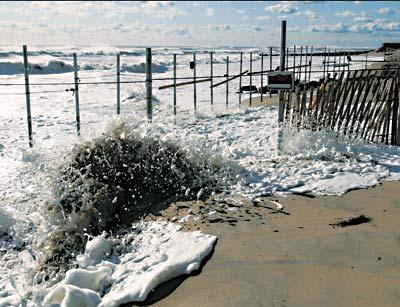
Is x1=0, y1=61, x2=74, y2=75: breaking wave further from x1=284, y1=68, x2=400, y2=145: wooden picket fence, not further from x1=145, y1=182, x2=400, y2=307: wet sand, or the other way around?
x1=145, y1=182, x2=400, y2=307: wet sand

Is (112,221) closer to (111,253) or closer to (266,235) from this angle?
(111,253)

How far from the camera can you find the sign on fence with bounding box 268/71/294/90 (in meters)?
6.00

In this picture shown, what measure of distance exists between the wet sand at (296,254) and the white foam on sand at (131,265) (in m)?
0.15

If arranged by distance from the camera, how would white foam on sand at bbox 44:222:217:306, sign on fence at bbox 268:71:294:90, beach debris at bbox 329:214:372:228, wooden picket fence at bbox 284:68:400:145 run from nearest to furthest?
white foam on sand at bbox 44:222:217:306 → beach debris at bbox 329:214:372:228 → sign on fence at bbox 268:71:294:90 → wooden picket fence at bbox 284:68:400:145

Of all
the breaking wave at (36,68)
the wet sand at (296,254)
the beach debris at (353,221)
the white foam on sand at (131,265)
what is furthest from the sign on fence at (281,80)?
the breaking wave at (36,68)

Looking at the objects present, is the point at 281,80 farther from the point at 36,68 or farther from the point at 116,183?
the point at 36,68

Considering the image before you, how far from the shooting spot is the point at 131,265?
3580 mm

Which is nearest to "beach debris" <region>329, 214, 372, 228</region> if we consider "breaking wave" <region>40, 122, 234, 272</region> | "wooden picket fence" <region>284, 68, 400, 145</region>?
"breaking wave" <region>40, 122, 234, 272</region>

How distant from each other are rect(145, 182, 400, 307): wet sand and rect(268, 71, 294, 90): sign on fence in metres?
1.84

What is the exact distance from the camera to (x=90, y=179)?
16.8 ft

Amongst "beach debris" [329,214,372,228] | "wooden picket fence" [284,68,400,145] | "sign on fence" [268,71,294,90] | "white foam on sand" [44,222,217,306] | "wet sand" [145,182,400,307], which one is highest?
"sign on fence" [268,71,294,90]

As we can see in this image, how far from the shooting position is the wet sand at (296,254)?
2.99m

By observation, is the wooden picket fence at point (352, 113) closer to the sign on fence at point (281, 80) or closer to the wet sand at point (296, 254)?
the sign on fence at point (281, 80)

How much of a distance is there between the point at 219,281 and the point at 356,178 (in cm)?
292
